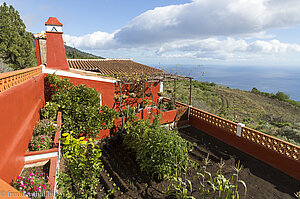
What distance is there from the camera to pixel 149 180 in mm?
5742

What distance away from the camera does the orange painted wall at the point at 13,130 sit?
9.85 feet

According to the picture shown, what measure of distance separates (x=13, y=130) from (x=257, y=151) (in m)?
8.65

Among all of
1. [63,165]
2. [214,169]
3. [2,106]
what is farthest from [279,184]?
[2,106]

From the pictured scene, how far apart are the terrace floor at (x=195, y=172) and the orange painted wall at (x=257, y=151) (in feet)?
0.75

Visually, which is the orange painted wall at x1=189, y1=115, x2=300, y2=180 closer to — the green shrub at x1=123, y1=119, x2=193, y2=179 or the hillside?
the hillside

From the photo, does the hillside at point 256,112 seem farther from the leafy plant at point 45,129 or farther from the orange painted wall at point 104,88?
the leafy plant at point 45,129

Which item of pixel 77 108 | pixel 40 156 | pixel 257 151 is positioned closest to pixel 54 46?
pixel 77 108

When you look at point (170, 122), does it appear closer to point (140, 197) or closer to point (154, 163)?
point (154, 163)

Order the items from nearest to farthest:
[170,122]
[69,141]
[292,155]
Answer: [69,141], [292,155], [170,122]

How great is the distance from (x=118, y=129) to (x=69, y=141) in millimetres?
4916

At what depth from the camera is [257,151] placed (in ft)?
24.4

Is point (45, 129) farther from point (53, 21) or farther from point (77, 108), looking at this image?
point (53, 21)

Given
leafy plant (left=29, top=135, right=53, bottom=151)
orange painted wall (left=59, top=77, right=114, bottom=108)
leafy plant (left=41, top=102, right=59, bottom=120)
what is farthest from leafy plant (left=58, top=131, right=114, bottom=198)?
orange painted wall (left=59, top=77, right=114, bottom=108)

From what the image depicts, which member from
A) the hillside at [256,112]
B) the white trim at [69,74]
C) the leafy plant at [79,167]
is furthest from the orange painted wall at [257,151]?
the leafy plant at [79,167]
